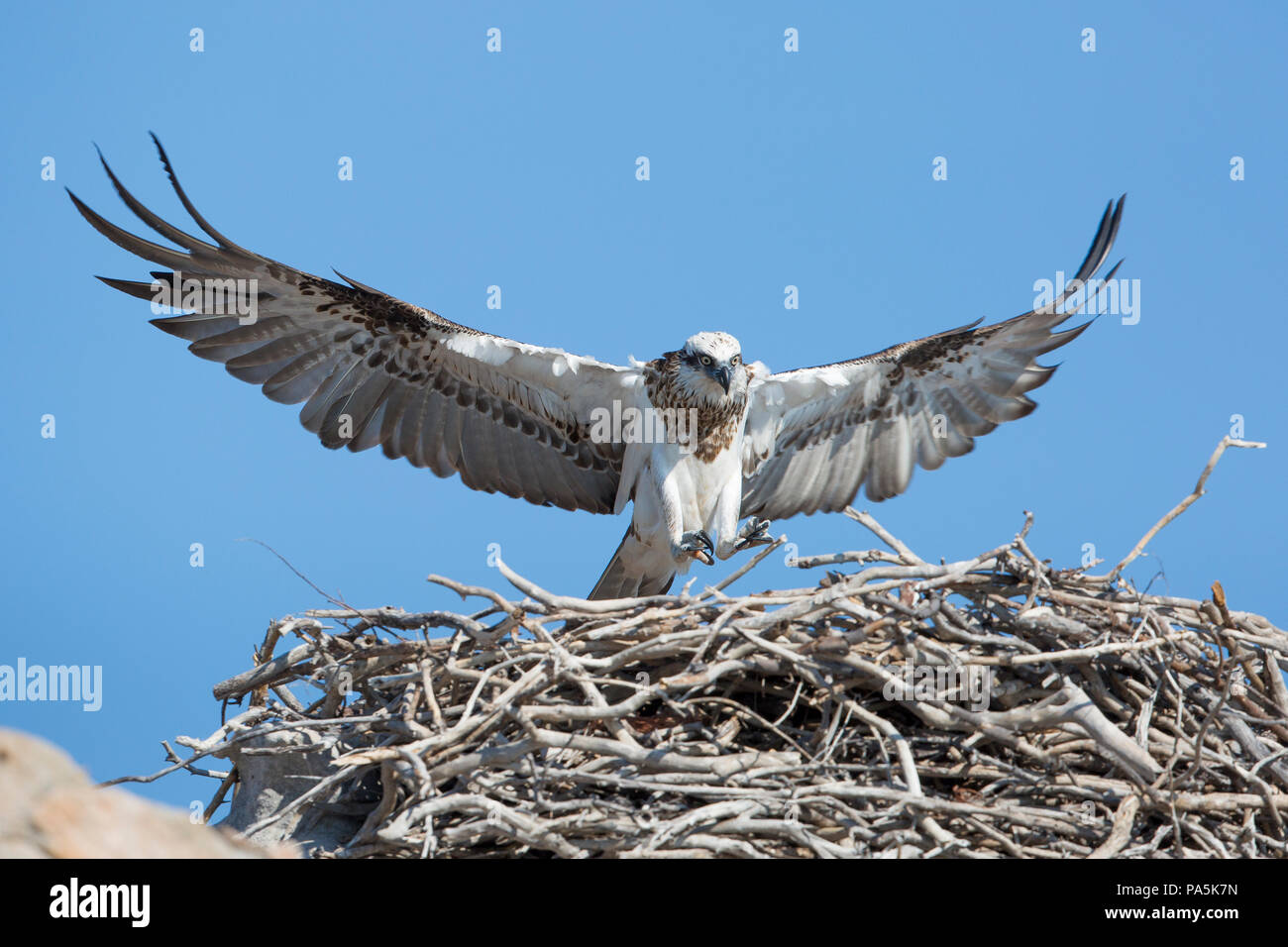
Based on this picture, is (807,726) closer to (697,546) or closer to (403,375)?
(697,546)

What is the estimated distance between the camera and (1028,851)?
508 centimetres

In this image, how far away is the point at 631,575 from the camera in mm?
8312

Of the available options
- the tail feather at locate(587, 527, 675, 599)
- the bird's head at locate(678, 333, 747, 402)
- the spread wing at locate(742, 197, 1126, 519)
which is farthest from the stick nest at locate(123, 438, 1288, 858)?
the spread wing at locate(742, 197, 1126, 519)

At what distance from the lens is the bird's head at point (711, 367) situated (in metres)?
7.46

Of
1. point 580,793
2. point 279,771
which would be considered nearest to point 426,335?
point 279,771

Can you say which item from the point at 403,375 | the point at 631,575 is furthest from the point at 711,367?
the point at 403,375

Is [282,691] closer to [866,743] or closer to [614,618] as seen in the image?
[614,618]

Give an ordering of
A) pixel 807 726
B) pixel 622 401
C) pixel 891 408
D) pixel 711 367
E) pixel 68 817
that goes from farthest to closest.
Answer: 1. pixel 891 408
2. pixel 622 401
3. pixel 711 367
4. pixel 807 726
5. pixel 68 817

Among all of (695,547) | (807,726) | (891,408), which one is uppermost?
(891,408)

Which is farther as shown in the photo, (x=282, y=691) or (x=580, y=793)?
(x=282, y=691)

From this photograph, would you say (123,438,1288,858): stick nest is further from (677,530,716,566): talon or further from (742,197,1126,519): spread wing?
(742,197,1126,519): spread wing

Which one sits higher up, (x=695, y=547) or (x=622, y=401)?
(x=622, y=401)

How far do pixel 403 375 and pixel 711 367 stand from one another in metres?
2.17
